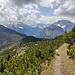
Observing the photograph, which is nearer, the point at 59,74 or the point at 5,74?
the point at 59,74

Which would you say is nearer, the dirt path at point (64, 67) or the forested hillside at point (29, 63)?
the dirt path at point (64, 67)

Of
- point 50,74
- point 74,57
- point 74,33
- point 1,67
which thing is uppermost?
point 74,33

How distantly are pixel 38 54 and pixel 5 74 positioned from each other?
29.8m

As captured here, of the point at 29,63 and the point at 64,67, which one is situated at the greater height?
the point at 64,67

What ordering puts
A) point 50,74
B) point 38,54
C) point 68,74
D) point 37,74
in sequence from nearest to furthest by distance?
point 68,74
point 50,74
point 37,74
point 38,54

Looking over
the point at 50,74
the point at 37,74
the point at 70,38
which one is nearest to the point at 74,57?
the point at 50,74

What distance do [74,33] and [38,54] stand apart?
31561 mm

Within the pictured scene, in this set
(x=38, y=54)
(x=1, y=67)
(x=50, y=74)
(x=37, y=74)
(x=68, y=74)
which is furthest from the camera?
(x=38, y=54)

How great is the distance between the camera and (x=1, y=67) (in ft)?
153

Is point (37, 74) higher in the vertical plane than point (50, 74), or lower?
lower

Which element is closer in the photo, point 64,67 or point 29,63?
point 64,67

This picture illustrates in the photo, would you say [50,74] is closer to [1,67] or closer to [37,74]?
[37,74]

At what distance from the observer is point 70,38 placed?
54219 mm

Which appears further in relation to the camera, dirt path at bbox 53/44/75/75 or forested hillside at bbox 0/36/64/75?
forested hillside at bbox 0/36/64/75
